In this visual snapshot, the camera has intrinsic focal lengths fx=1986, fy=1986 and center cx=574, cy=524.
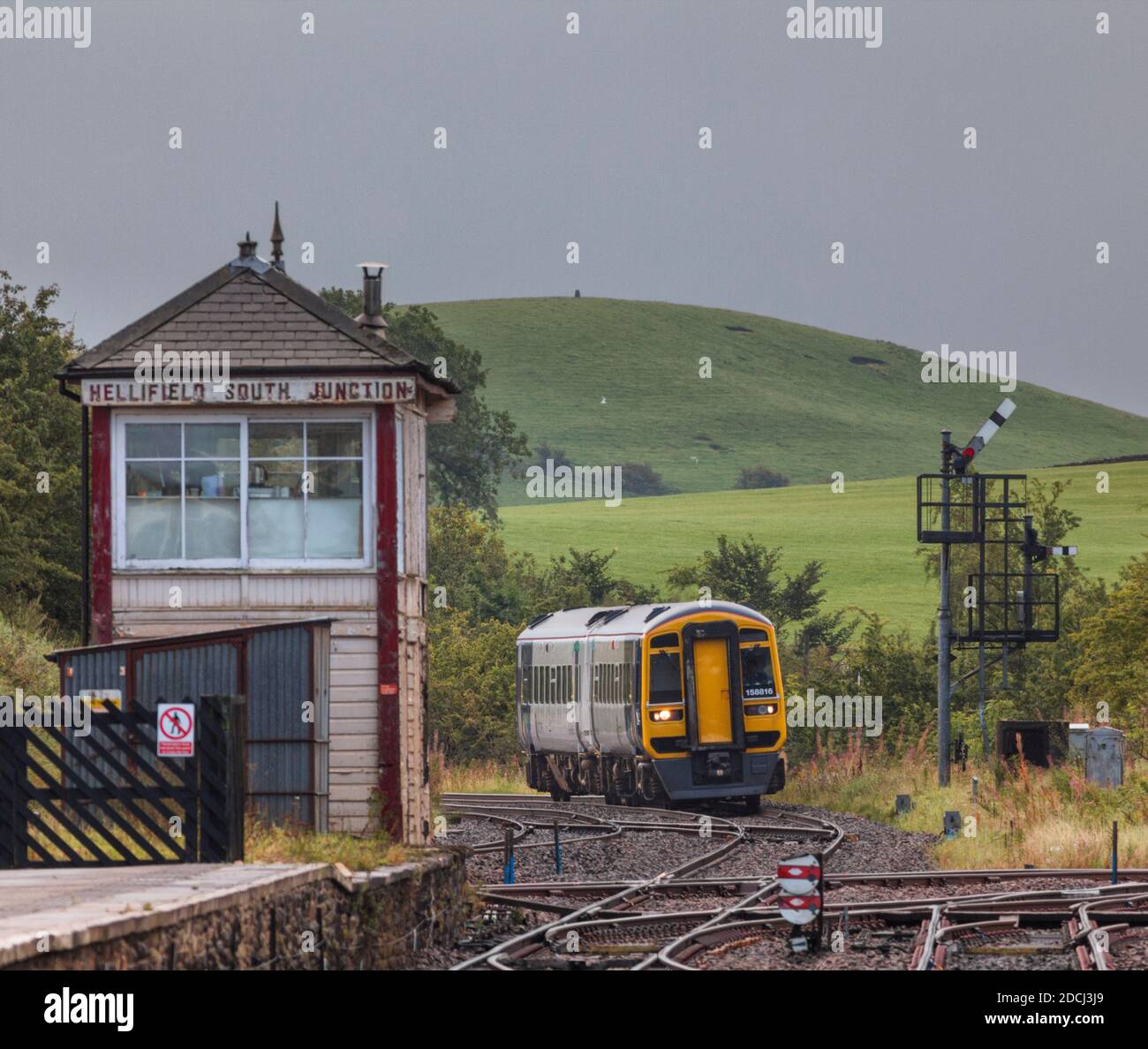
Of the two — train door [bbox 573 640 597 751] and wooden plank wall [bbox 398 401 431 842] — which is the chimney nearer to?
wooden plank wall [bbox 398 401 431 842]

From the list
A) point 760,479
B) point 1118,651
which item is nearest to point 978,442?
point 1118,651

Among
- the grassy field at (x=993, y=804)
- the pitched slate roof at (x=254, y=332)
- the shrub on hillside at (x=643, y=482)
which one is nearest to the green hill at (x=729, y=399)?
the shrub on hillside at (x=643, y=482)

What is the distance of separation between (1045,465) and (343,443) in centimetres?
10970

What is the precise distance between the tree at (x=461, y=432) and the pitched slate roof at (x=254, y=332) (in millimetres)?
54426

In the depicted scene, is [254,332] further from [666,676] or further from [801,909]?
[666,676]

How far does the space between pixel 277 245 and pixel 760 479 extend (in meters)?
99.8

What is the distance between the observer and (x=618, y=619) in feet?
104

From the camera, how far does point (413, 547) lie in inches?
752

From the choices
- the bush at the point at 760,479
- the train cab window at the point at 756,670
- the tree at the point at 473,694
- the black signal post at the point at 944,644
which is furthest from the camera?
the bush at the point at 760,479

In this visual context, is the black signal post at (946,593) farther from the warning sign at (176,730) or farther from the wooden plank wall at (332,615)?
the warning sign at (176,730)

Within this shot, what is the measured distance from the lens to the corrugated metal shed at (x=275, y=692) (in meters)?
17.5
